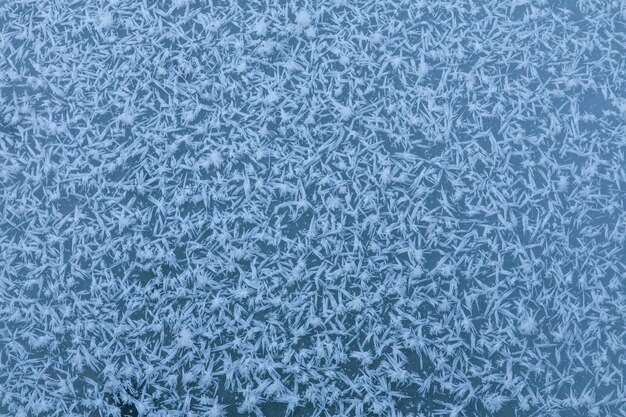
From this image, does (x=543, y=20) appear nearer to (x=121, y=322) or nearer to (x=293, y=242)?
(x=293, y=242)

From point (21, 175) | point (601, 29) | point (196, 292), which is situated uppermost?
point (601, 29)

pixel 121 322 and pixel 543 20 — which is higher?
pixel 543 20

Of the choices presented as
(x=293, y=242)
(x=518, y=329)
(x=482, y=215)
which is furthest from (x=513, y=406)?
(x=293, y=242)

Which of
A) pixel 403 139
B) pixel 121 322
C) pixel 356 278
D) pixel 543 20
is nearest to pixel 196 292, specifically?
pixel 121 322

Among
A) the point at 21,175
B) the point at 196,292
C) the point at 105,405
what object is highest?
the point at 21,175

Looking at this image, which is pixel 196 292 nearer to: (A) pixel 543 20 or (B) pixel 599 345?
(B) pixel 599 345

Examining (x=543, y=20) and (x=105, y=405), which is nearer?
(x=105, y=405)
